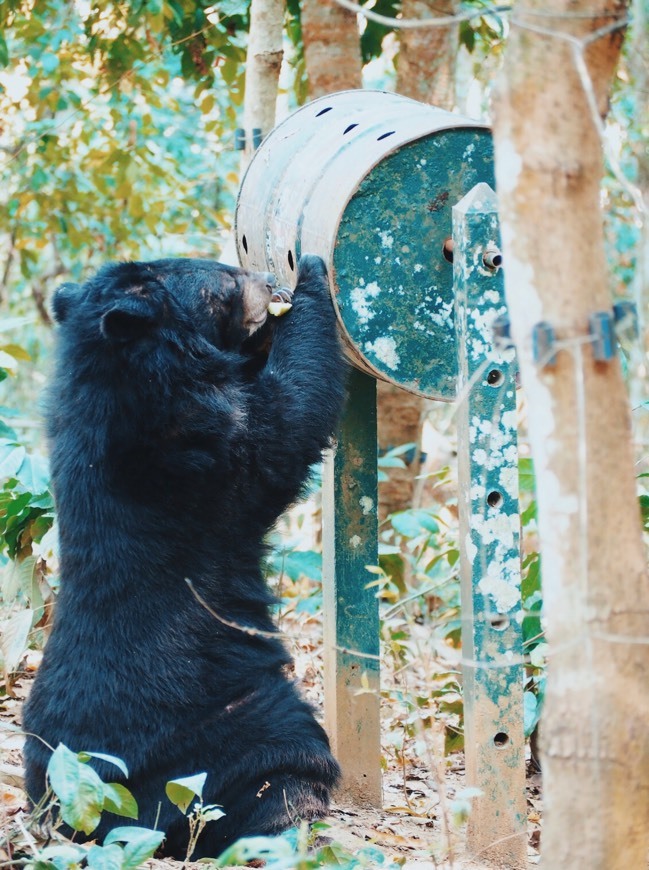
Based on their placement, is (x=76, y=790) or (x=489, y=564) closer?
(x=76, y=790)

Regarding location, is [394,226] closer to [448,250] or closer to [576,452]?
[448,250]

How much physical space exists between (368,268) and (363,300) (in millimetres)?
99

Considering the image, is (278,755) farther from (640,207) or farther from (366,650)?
(640,207)

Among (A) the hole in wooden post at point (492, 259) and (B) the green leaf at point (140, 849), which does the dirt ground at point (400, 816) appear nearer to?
(B) the green leaf at point (140, 849)

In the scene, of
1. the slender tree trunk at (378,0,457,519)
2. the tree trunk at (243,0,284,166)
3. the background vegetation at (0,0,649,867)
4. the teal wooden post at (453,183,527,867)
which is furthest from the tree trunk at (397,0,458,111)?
the teal wooden post at (453,183,527,867)

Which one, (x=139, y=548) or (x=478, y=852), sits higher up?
(x=139, y=548)

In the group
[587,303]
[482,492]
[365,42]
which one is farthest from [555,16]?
[365,42]

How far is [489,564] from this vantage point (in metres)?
3.07

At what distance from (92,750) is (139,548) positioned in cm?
60

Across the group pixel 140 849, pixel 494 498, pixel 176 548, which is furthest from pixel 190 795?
pixel 494 498

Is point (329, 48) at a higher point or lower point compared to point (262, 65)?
higher

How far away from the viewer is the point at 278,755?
323 cm

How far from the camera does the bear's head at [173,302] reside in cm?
333

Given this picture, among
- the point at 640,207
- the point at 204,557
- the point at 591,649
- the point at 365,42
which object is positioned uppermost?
the point at 365,42
